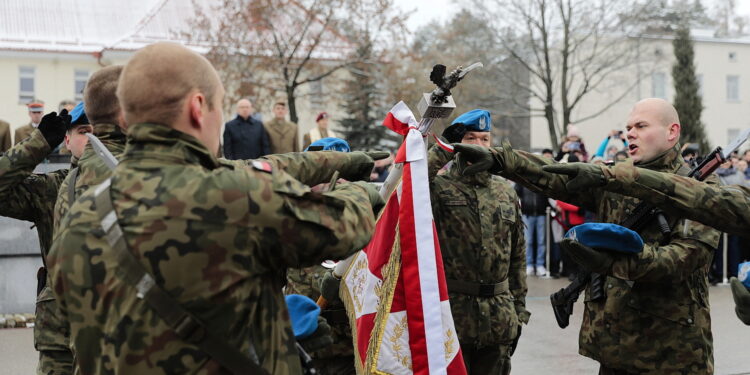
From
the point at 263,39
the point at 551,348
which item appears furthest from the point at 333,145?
the point at 263,39

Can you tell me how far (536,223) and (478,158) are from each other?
8.87 meters

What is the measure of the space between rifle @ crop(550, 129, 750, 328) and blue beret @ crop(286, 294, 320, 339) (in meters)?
2.15

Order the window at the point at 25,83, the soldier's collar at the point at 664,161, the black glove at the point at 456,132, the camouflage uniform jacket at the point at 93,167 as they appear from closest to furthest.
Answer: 1. the camouflage uniform jacket at the point at 93,167
2. the soldier's collar at the point at 664,161
3. the black glove at the point at 456,132
4. the window at the point at 25,83

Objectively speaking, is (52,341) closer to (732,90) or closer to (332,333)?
(332,333)

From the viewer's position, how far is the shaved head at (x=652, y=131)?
438cm

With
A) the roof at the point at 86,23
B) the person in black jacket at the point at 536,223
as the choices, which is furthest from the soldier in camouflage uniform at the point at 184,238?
the roof at the point at 86,23

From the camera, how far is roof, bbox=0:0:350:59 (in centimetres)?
3619

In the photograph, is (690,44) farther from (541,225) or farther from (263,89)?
(541,225)

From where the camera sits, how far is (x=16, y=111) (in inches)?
1406

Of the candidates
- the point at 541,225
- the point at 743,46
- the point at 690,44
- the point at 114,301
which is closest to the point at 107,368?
the point at 114,301

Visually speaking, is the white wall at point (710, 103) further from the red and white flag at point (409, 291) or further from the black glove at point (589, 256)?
the black glove at point (589, 256)

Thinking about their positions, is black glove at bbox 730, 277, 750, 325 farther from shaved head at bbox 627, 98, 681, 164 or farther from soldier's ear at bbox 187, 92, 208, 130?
soldier's ear at bbox 187, 92, 208, 130

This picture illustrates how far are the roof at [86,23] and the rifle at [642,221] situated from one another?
32820mm

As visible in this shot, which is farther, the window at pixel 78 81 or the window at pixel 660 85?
the window at pixel 660 85
